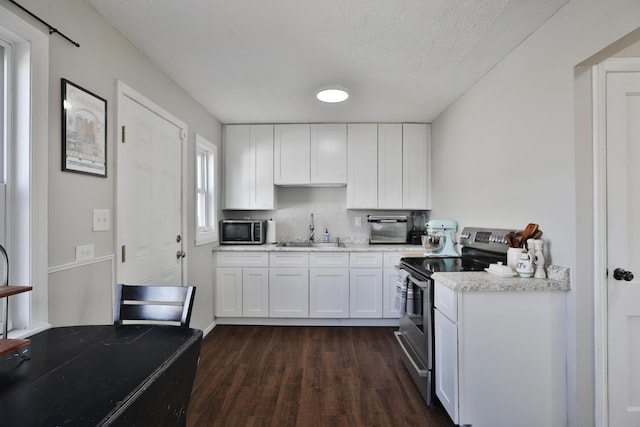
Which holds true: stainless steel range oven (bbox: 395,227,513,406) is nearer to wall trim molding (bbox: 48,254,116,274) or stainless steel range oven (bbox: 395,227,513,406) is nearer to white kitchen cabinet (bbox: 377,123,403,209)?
white kitchen cabinet (bbox: 377,123,403,209)

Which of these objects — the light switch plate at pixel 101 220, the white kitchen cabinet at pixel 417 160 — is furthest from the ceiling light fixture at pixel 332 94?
the light switch plate at pixel 101 220

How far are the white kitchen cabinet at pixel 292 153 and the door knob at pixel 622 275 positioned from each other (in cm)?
279

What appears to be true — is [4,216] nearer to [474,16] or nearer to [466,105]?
[474,16]

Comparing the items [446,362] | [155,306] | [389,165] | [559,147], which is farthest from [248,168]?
[559,147]

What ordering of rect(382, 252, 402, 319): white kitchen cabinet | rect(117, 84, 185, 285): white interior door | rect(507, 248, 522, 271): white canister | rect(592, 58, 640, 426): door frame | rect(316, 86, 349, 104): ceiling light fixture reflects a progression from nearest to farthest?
rect(592, 58, 640, 426): door frame
rect(507, 248, 522, 271): white canister
rect(117, 84, 185, 285): white interior door
rect(316, 86, 349, 104): ceiling light fixture
rect(382, 252, 402, 319): white kitchen cabinet

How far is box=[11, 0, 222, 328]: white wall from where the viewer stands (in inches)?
55.2

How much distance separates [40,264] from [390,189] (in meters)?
3.18

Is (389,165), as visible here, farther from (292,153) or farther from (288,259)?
(288,259)

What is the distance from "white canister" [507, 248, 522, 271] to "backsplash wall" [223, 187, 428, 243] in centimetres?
219

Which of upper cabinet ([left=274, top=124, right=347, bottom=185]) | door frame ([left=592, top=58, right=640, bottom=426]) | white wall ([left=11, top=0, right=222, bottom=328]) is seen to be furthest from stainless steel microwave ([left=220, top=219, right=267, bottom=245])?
door frame ([left=592, top=58, right=640, bottom=426])

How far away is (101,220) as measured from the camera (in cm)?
169

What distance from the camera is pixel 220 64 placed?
2.24 metres

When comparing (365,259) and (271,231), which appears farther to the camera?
(271,231)

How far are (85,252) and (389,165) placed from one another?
305cm
